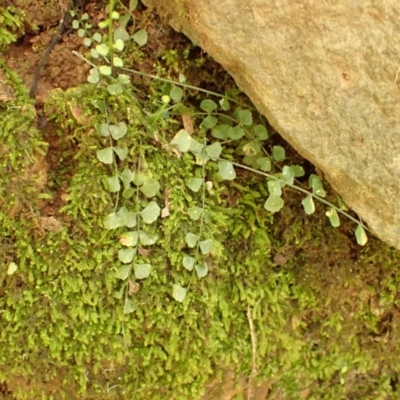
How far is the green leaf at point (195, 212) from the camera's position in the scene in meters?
1.83

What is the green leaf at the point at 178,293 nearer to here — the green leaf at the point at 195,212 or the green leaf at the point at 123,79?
the green leaf at the point at 195,212

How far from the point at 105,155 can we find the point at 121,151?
0.06m

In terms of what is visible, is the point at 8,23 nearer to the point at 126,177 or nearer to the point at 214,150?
the point at 126,177

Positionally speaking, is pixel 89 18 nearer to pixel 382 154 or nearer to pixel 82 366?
pixel 382 154

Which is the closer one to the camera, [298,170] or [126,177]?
[126,177]

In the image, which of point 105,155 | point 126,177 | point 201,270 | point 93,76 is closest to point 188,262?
point 201,270

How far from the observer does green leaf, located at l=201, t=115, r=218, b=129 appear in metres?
1.90

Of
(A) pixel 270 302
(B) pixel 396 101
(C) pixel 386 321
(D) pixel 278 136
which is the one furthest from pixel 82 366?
(B) pixel 396 101

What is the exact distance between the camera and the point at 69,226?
6.03ft

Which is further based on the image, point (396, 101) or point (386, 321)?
point (386, 321)

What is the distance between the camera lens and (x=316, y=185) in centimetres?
188

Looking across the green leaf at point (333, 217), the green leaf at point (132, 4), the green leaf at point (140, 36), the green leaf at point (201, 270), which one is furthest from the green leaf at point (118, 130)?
the green leaf at point (333, 217)

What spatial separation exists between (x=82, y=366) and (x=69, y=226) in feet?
1.72

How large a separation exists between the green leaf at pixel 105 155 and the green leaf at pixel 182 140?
0.21 m
